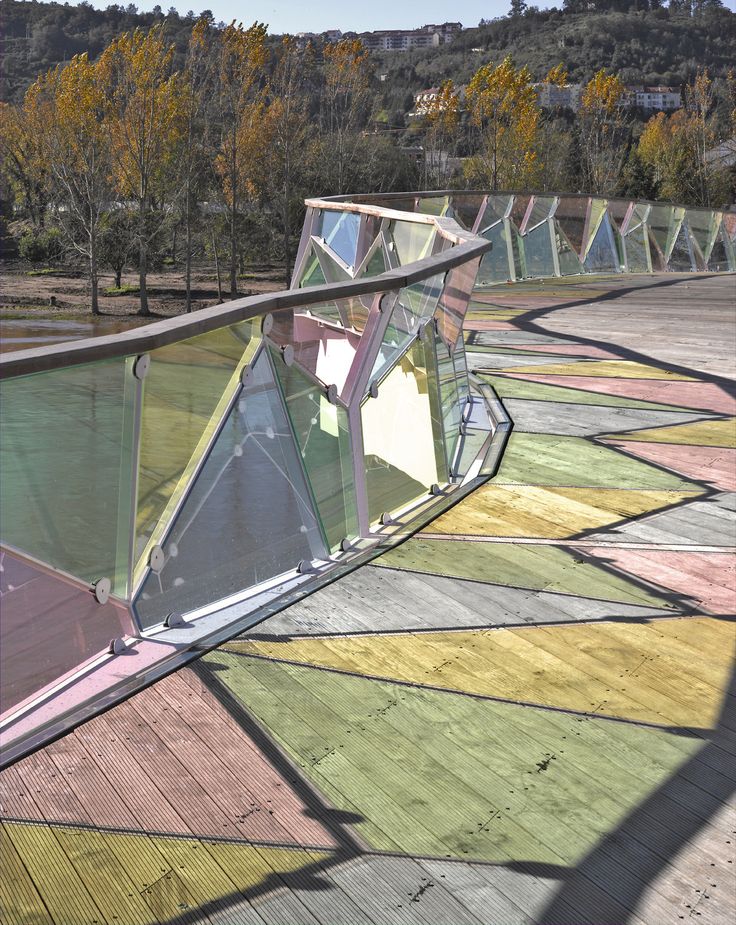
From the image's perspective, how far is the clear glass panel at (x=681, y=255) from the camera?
15.8 m

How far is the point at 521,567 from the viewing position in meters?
3.35

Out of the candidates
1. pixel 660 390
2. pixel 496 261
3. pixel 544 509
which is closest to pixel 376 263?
pixel 660 390

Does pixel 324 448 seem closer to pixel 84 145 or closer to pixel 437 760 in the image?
pixel 437 760

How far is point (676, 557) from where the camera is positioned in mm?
3512

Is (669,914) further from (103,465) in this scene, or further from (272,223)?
(272,223)

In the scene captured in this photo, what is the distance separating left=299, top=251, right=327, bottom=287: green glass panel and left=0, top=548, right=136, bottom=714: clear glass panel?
4.37m

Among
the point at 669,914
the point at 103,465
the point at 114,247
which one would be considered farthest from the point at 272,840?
the point at 114,247

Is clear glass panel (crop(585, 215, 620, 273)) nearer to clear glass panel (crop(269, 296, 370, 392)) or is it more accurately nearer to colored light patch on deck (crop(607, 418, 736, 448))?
colored light patch on deck (crop(607, 418, 736, 448))

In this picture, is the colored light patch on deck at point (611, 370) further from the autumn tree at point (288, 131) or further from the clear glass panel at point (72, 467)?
the autumn tree at point (288, 131)

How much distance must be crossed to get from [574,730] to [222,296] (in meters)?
38.6

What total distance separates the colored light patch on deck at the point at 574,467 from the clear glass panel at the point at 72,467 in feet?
7.87

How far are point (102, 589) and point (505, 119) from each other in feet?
152

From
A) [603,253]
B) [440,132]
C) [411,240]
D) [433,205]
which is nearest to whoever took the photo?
[411,240]

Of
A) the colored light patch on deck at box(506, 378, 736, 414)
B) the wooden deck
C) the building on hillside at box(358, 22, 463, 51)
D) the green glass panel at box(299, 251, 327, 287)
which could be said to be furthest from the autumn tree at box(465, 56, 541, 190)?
the building on hillside at box(358, 22, 463, 51)
